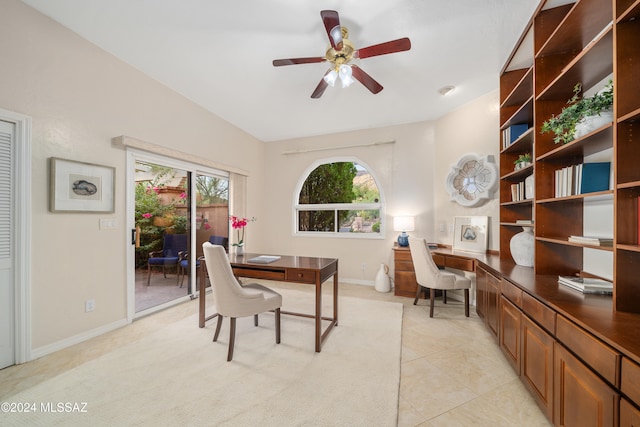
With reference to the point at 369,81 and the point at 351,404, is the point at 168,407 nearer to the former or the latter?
the point at 351,404

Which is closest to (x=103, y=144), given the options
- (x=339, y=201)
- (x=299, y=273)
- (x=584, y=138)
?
(x=299, y=273)

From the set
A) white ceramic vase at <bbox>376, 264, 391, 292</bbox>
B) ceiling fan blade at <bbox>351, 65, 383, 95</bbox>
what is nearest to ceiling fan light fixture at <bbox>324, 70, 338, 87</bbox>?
ceiling fan blade at <bbox>351, 65, 383, 95</bbox>

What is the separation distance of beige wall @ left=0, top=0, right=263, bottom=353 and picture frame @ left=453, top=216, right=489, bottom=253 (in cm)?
417

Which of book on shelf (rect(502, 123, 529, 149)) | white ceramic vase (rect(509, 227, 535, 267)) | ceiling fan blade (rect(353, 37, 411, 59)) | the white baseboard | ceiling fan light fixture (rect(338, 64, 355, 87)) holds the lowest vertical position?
the white baseboard

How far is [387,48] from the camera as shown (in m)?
1.95

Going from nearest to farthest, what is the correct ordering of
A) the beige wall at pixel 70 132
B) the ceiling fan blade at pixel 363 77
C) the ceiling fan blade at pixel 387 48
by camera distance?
the ceiling fan blade at pixel 387 48
the beige wall at pixel 70 132
the ceiling fan blade at pixel 363 77

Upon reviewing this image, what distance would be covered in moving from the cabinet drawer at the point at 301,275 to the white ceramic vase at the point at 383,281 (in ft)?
6.94

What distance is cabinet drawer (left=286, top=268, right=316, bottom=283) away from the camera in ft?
7.34

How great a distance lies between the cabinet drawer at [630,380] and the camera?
853 mm

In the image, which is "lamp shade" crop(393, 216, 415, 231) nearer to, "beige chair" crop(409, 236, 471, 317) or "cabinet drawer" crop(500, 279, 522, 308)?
"beige chair" crop(409, 236, 471, 317)

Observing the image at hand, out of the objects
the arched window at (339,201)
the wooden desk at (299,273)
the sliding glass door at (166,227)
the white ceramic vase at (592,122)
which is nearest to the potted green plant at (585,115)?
the white ceramic vase at (592,122)

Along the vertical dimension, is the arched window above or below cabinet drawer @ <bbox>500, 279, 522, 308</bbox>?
above

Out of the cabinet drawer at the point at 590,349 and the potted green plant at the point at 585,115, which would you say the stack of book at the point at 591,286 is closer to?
the cabinet drawer at the point at 590,349

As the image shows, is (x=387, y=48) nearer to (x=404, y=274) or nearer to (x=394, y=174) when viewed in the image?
(x=394, y=174)
